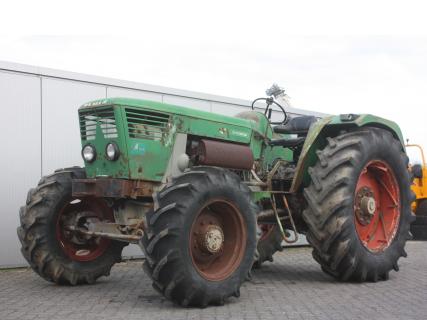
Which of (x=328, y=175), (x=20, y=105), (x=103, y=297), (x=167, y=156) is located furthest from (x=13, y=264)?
(x=328, y=175)

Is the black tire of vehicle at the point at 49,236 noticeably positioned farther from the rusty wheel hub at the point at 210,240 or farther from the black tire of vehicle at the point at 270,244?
the black tire of vehicle at the point at 270,244

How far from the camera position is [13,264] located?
848 centimetres

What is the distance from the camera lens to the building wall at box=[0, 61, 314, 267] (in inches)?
336

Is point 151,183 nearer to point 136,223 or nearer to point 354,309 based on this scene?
point 136,223

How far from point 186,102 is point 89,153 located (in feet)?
14.1

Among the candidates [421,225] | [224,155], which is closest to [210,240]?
[224,155]

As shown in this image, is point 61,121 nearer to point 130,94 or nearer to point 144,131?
point 130,94

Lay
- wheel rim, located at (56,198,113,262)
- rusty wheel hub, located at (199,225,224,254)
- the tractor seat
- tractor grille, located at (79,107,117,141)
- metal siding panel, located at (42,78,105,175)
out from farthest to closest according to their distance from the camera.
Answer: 1. metal siding panel, located at (42,78,105,175)
2. the tractor seat
3. wheel rim, located at (56,198,113,262)
4. tractor grille, located at (79,107,117,141)
5. rusty wheel hub, located at (199,225,224,254)

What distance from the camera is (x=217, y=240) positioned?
5.68 meters

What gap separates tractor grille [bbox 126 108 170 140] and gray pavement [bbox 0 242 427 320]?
5.44 ft

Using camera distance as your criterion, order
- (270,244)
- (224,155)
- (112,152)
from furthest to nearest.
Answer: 1. (270,244)
2. (224,155)
3. (112,152)

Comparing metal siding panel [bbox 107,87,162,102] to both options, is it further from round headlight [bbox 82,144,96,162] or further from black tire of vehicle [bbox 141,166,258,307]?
black tire of vehicle [bbox 141,166,258,307]

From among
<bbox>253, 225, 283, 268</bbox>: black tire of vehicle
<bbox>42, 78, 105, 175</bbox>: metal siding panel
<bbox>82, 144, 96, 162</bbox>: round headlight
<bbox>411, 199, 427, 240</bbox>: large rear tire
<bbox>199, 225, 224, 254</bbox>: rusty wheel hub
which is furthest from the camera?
<bbox>411, 199, 427, 240</bbox>: large rear tire

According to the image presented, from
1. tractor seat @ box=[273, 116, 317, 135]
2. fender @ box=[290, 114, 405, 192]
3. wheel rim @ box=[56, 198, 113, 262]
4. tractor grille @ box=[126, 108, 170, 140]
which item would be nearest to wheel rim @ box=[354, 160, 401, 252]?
fender @ box=[290, 114, 405, 192]
